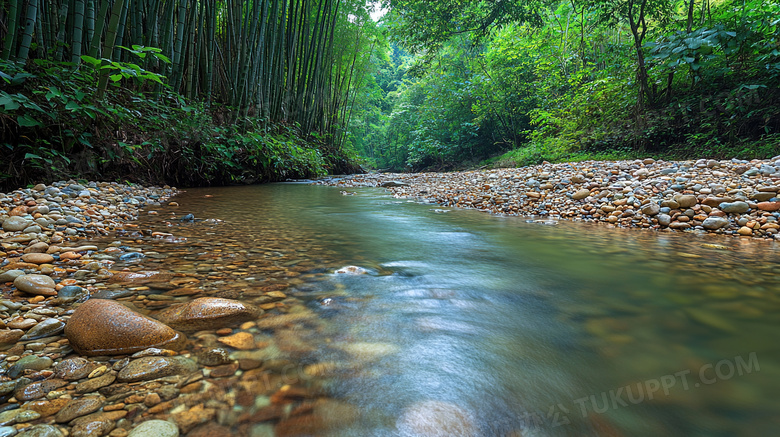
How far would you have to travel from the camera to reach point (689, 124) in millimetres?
5484

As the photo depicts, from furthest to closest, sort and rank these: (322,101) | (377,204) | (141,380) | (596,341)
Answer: (322,101) → (377,204) → (596,341) → (141,380)

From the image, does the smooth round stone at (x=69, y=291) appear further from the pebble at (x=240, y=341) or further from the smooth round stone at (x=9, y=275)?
the pebble at (x=240, y=341)

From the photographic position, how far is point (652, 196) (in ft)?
10.9

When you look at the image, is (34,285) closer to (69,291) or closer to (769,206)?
(69,291)

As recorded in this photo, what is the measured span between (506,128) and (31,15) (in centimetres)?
1245

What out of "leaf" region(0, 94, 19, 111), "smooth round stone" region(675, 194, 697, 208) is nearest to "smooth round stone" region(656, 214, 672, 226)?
"smooth round stone" region(675, 194, 697, 208)

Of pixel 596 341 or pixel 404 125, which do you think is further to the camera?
pixel 404 125

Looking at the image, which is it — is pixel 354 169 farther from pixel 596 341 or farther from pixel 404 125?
pixel 596 341

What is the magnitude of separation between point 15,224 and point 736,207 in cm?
495

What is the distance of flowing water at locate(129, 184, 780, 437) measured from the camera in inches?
29.2

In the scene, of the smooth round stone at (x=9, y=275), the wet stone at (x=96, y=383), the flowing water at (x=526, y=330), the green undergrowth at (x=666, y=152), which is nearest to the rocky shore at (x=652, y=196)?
the flowing water at (x=526, y=330)

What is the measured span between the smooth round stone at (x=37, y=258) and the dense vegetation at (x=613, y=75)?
715 cm

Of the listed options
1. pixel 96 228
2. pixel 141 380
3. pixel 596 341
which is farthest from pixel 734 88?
pixel 96 228

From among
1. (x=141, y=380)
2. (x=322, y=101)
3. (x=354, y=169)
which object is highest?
(x=322, y=101)
